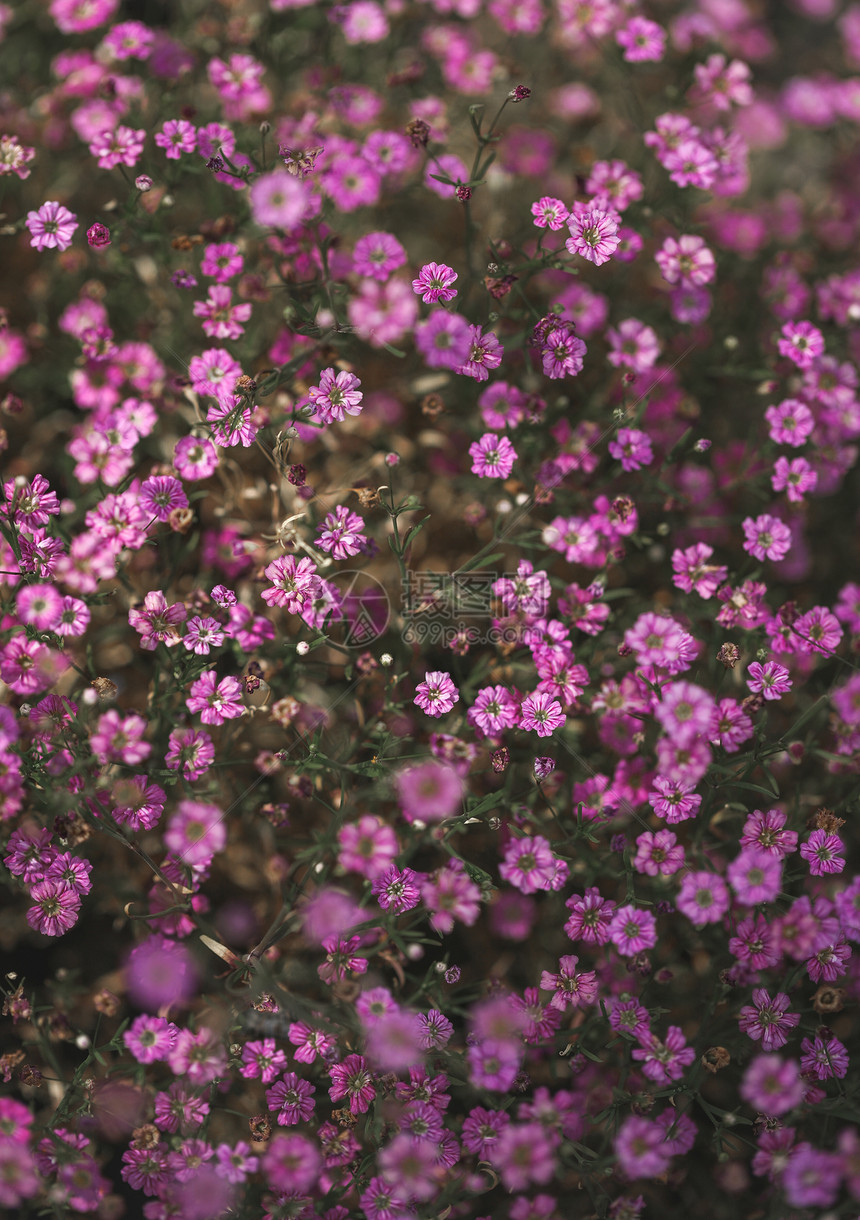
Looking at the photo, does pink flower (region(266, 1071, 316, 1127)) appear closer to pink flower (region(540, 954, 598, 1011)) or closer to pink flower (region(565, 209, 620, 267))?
pink flower (region(540, 954, 598, 1011))

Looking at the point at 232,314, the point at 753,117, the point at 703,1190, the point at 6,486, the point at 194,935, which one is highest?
the point at 753,117

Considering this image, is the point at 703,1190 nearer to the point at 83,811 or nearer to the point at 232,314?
the point at 83,811

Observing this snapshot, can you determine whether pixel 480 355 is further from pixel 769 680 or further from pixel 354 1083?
pixel 354 1083

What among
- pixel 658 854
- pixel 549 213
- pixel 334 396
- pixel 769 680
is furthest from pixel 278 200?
pixel 658 854

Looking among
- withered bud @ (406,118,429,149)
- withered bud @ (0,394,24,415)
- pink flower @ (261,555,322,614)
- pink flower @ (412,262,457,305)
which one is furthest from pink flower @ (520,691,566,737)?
withered bud @ (0,394,24,415)

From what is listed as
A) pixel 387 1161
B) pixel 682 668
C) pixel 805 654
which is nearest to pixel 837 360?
pixel 805 654

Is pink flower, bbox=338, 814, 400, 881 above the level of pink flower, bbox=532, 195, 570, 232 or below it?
below
